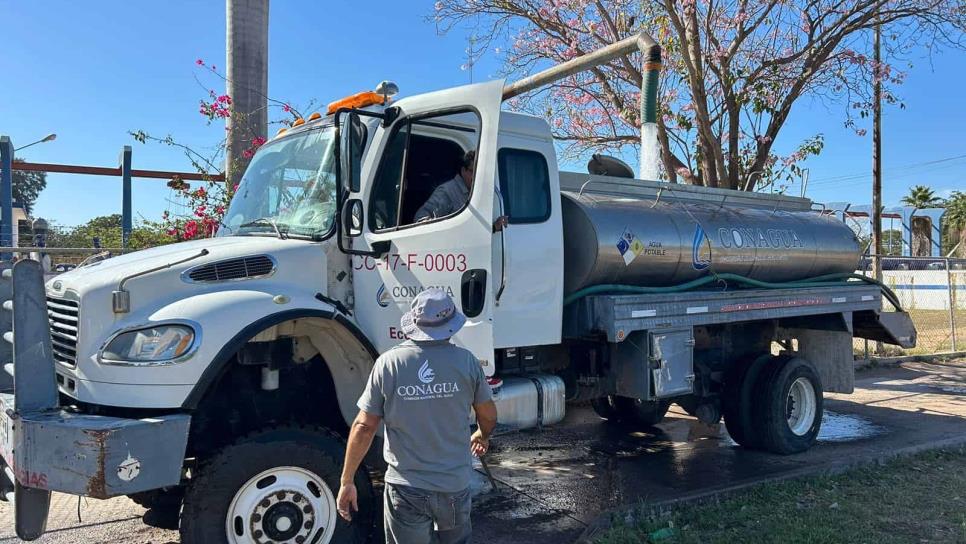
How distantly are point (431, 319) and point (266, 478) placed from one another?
151 cm

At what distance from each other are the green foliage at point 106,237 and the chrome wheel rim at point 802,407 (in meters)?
7.52

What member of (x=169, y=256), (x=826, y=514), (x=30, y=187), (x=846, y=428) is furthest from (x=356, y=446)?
(x=30, y=187)

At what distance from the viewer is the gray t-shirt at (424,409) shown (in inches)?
123

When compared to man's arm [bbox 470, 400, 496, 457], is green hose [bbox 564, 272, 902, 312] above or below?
Answer: above

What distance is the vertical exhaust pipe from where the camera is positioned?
5.69 meters

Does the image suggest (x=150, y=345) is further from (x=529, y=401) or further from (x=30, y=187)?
(x=30, y=187)

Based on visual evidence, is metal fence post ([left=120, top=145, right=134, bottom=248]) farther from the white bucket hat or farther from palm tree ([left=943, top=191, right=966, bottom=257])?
palm tree ([left=943, top=191, right=966, bottom=257])

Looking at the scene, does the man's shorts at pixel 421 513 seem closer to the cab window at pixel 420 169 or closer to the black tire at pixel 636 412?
the cab window at pixel 420 169

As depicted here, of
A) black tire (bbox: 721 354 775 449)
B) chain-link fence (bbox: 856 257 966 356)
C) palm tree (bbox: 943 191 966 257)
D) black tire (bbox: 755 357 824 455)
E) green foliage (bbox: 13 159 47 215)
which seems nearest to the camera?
black tire (bbox: 755 357 824 455)

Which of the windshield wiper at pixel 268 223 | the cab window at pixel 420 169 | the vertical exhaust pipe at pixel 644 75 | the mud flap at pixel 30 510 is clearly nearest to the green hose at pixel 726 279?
the cab window at pixel 420 169

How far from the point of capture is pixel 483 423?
11.1 feet

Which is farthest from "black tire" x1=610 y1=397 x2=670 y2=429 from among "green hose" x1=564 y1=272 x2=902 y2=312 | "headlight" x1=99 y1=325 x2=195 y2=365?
"headlight" x1=99 y1=325 x2=195 y2=365

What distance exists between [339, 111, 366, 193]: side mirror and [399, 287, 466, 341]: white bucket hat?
150 centimetres

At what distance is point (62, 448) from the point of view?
343 cm
